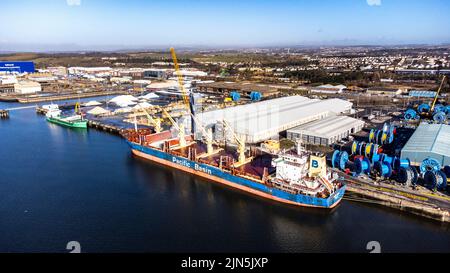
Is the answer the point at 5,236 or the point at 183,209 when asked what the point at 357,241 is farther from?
the point at 5,236

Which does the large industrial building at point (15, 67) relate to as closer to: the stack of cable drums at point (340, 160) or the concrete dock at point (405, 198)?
the stack of cable drums at point (340, 160)

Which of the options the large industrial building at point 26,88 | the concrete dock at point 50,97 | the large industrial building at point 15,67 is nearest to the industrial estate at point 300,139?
the concrete dock at point 50,97

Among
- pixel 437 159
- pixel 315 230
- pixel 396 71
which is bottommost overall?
pixel 315 230

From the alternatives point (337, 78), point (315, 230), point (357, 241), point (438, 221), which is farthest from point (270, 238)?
point (337, 78)

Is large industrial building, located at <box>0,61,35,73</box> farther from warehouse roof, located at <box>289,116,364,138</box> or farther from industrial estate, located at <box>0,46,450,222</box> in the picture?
warehouse roof, located at <box>289,116,364,138</box>

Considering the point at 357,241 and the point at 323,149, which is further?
the point at 323,149

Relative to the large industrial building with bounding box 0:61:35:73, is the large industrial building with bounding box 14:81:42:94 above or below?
below

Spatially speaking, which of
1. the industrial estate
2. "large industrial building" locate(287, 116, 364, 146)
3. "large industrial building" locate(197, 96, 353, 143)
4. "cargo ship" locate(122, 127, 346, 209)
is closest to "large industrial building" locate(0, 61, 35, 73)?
the industrial estate
